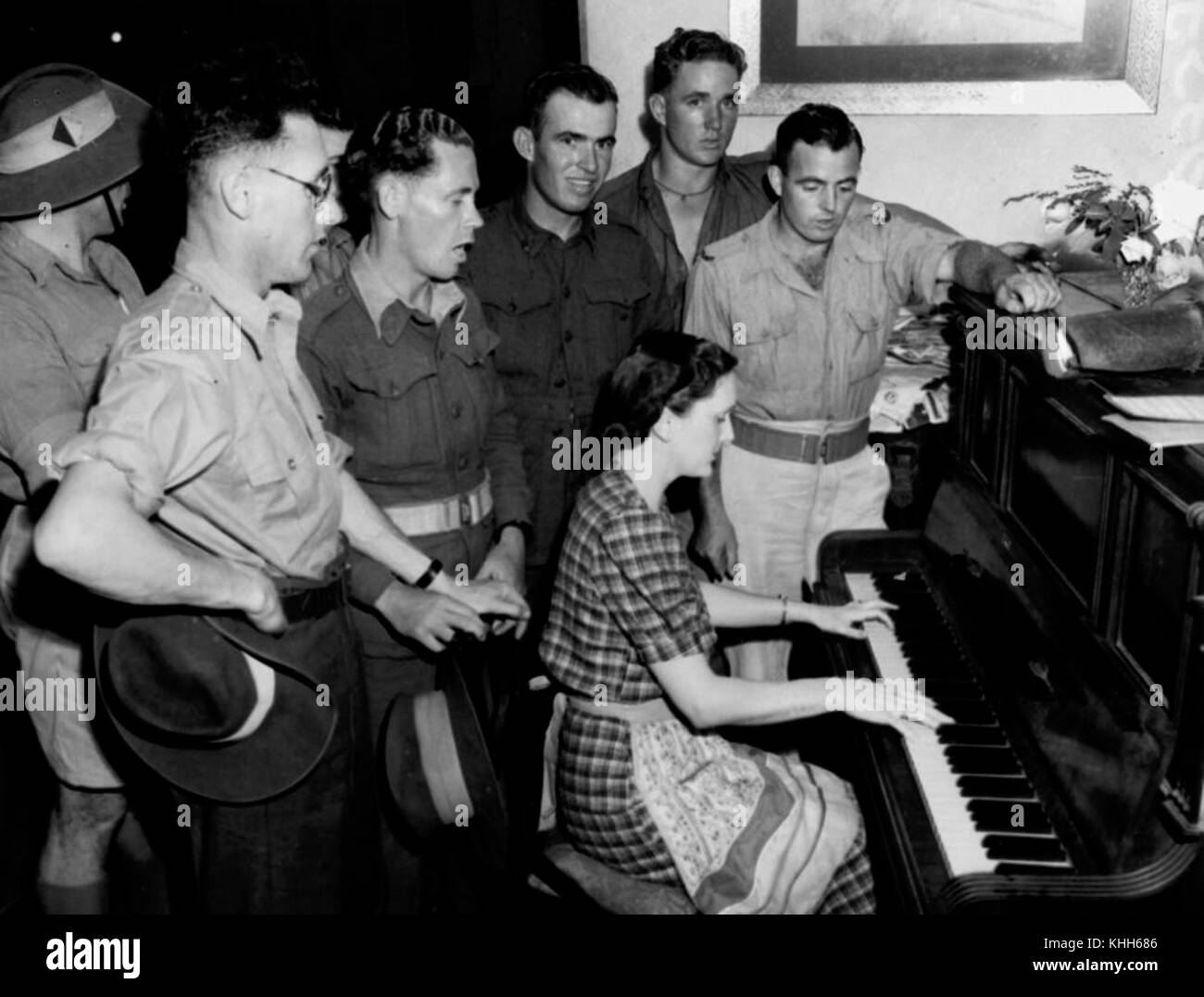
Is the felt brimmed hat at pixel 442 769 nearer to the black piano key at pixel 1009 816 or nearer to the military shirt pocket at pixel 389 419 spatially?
the military shirt pocket at pixel 389 419

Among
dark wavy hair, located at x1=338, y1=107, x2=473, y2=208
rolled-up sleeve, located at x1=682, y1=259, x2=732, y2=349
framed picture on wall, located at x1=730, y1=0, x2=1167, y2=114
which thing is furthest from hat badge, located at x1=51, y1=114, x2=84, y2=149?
framed picture on wall, located at x1=730, y1=0, x2=1167, y2=114

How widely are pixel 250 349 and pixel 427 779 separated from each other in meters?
0.93

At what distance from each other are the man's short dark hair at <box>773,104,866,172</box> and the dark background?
1.44 metres

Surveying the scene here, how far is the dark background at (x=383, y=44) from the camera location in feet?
15.7

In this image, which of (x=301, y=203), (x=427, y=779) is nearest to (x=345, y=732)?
(x=427, y=779)

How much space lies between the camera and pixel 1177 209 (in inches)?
105

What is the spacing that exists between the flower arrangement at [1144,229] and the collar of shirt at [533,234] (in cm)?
155

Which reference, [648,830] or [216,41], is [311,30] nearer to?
[216,41]

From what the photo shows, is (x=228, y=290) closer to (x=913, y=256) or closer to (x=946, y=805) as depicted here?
(x=946, y=805)

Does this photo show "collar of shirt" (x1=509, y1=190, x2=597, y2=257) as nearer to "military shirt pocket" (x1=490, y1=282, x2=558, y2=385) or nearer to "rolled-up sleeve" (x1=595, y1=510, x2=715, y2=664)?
"military shirt pocket" (x1=490, y1=282, x2=558, y2=385)

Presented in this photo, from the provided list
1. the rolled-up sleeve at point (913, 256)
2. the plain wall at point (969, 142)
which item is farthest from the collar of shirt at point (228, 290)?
the plain wall at point (969, 142)

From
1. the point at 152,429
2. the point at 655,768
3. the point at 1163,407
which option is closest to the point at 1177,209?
the point at 1163,407

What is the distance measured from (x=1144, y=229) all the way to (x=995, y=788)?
1.32 meters
